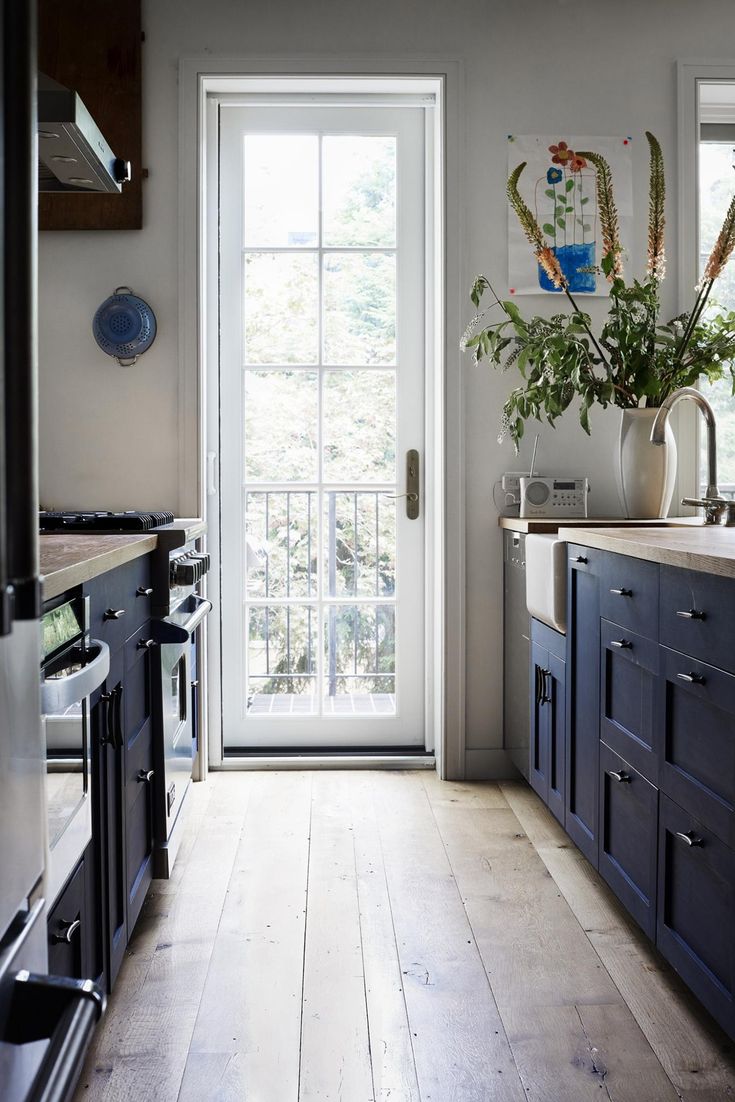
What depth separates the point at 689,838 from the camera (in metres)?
1.54

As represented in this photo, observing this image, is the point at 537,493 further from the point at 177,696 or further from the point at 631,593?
the point at 177,696

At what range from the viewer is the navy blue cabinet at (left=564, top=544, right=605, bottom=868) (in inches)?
82.4

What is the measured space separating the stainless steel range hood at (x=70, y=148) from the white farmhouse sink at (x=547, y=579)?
1.38 m

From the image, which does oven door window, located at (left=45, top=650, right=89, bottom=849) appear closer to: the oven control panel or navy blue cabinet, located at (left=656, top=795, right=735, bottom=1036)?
the oven control panel

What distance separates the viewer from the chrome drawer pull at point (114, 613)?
1.60 m

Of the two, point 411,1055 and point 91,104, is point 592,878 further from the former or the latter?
point 91,104

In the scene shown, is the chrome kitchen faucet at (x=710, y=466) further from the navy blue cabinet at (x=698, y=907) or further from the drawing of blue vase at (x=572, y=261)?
the navy blue cabinet at (x=698, y=907)

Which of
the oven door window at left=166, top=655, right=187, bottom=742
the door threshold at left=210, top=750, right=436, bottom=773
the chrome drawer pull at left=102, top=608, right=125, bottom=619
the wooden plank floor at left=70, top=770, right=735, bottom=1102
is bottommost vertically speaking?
the wooden plank floor at left=70, top=770, right=735, bottom=1102

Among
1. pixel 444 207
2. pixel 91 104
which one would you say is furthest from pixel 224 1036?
pixel 91 104

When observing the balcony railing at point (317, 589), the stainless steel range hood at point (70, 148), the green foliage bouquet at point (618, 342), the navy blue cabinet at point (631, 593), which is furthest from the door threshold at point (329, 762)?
the stainless steel range hood at point (70, 148)

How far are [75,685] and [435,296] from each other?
2.24 m

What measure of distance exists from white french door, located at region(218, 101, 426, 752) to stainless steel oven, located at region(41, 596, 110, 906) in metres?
1.78

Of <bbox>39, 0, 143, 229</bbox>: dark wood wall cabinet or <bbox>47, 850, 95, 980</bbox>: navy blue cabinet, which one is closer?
<bbox>47, 850, 95, 980</bbox>: navy blue cabinet

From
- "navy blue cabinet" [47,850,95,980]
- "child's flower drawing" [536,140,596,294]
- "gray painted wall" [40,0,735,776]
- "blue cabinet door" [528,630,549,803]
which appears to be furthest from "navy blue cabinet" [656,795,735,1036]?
"child's flower drawing" [536,140,596,294]
